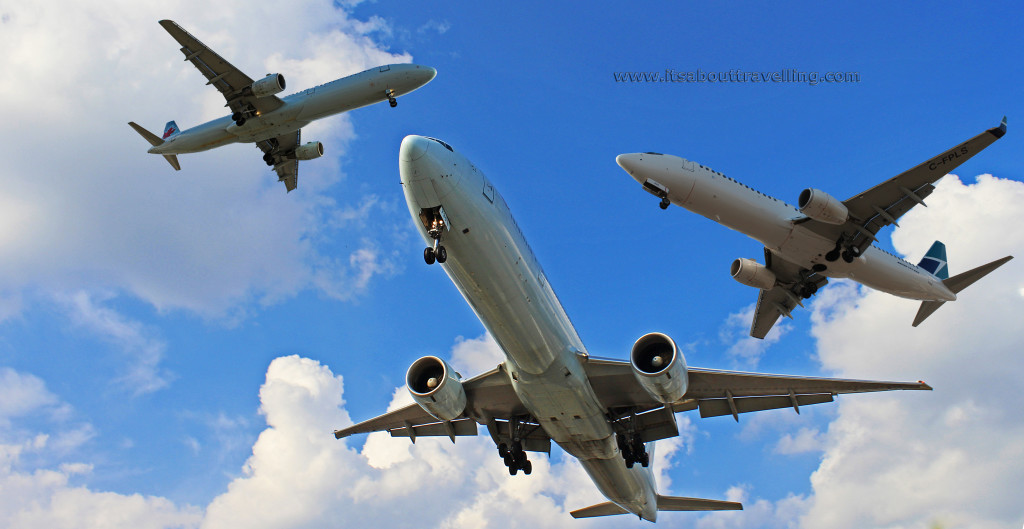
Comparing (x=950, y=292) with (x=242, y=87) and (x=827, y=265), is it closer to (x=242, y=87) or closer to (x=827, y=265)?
(x=827, y=265)

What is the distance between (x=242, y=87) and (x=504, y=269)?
21.1 m

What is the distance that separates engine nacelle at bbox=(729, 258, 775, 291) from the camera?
88.5 feet

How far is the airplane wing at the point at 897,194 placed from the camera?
2212cm

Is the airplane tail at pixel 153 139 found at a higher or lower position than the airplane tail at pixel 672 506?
higher

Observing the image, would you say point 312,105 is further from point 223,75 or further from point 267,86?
point 223,75

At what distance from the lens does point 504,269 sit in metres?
14.4

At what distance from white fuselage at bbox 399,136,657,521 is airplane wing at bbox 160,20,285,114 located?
18.9 m

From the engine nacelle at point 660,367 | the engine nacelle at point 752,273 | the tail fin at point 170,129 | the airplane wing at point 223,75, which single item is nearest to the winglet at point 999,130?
the engine nacelle at point 752,273

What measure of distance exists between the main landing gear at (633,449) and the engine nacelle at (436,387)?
4.67 m

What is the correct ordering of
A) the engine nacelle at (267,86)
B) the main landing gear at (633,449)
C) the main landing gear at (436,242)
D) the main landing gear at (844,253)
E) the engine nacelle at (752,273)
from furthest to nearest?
the engine nacelle at (267,86) → the engine nacelle at (752,273) → the main landing gear at (844,253) → the main landing gear at (633,449) → the main landing gear at (436,242)

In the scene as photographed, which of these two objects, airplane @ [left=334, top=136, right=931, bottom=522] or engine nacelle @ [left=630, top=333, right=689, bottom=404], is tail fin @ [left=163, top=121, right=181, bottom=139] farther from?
engine nacelle @ [left=630, top=333, right=689, bottom=404]

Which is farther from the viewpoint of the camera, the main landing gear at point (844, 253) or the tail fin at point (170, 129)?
the tail fin at point (170, 129)

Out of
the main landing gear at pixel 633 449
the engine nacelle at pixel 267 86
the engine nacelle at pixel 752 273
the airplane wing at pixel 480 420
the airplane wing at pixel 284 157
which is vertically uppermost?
the airplane wing at pixel 284 157

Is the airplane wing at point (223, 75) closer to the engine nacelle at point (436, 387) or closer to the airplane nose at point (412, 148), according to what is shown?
the engine nacelle at point (436, 387)
